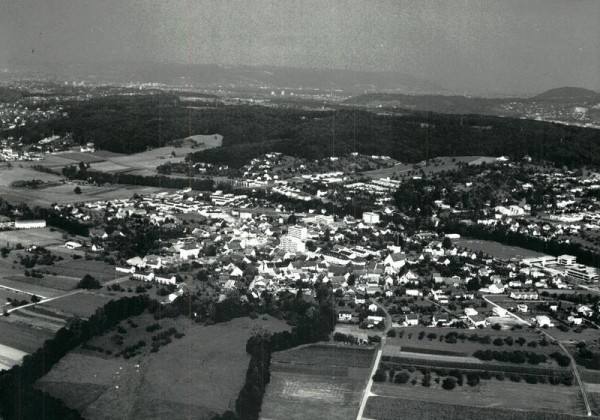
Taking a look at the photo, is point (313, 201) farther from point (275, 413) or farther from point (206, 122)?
point (206, 122)

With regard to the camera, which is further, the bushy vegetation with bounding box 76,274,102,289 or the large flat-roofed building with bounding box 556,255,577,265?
the large flat-roofed building with bounding box 556,255,577,265

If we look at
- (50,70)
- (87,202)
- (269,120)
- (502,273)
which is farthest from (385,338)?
(50,70)

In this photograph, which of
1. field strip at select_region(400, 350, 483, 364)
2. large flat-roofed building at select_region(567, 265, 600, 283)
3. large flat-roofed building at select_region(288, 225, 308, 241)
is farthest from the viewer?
large flat-roofed building at select_region(288, 225, 308, 241)

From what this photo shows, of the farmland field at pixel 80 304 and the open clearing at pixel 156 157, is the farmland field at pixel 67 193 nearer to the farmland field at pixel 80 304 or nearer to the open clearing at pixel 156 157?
the open clearing at pixel 156 157

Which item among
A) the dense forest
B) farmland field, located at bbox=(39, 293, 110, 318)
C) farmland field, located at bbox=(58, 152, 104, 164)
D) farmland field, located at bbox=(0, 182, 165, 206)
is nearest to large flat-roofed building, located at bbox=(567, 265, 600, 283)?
farmland field, located at bbox=(39, 293, 110, 318)

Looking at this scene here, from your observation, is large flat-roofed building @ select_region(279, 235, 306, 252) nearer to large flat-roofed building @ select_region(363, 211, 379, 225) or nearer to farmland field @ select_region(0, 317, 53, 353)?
large flat-roofed building @ select_region(363, 211, 379, 225)
